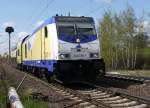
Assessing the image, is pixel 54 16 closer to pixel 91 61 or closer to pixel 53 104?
pixel 91 61

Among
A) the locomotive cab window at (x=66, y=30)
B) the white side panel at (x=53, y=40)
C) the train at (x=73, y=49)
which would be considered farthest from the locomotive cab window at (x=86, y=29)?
the white side panel at (x=53, y=40)

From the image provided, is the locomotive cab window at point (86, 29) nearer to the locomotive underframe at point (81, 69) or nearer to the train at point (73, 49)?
the train at point (73, 49)

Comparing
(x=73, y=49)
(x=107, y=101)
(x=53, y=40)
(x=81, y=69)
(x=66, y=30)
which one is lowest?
(x=107, y=101)

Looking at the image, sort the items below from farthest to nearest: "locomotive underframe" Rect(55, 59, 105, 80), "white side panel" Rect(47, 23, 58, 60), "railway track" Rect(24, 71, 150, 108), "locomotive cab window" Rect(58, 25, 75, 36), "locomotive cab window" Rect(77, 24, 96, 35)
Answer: "locomotive cab window" Rect(77, 24, 96, 35), "locomotive cab window" Rect(58, 25, 75, 36), "white side panel" Rect(47, 23, 58, 60), "locomotive underframe" Rect(55, 59, 105, 80), "railway track" Rect(24, 71, 150, 108)

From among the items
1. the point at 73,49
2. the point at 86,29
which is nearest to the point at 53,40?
the point at 73,49

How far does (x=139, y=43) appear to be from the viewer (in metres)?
58.8

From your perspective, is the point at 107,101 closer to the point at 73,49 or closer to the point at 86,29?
the point at 73,49

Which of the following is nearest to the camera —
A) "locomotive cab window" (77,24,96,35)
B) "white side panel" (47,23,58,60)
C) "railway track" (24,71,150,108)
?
"railway track" (24,71,150,108)

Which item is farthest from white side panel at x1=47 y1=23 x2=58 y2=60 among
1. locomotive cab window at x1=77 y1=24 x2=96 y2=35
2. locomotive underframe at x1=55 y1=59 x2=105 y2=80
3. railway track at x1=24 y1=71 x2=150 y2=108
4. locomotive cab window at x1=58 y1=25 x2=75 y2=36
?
railway track at x1=24 y1=71 x2=150 y2=108

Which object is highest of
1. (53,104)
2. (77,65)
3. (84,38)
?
(84,38)

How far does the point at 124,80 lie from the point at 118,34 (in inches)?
1311

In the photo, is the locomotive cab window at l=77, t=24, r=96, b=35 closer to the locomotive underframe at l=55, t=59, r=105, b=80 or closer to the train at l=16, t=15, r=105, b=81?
the train at l=16, t=15, r=105, b=81

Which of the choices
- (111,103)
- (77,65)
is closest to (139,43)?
(77,65)

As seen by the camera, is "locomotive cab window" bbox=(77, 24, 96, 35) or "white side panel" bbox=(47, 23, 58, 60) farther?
"locomotive cab window" bbox=(77, 24, 96, 35)
